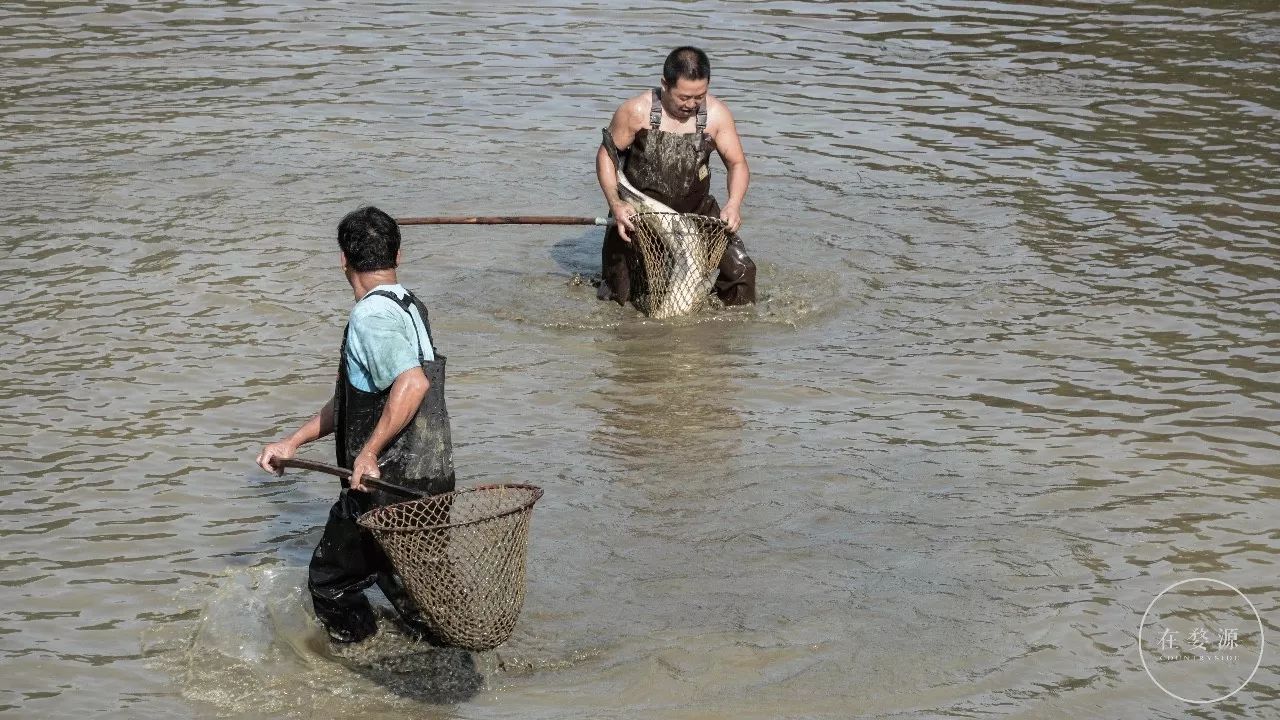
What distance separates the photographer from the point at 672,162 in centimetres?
952

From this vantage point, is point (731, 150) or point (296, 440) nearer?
point (296, 440)

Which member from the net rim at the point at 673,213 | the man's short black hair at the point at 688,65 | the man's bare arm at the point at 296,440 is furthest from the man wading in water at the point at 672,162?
the man's bare arm at the point at 296,440

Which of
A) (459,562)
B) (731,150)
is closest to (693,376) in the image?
(731,150)

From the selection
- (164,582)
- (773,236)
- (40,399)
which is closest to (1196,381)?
(773,236)

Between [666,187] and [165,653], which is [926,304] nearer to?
[666,187]

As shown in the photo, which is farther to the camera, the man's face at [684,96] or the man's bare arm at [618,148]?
the man's bare arm at [618,148]

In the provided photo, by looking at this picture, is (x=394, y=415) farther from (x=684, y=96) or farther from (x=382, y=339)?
(x=684, y=96)

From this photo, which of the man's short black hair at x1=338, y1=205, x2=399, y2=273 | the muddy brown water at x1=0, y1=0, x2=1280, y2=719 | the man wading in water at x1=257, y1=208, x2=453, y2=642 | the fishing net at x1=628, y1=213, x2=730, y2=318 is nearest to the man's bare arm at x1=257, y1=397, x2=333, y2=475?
the man wading in water at x1=257, y1=208, x2=453, y2=642

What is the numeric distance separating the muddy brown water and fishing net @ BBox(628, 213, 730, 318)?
23 centimetres

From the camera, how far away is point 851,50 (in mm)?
16406

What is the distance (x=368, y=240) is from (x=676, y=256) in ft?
14.5

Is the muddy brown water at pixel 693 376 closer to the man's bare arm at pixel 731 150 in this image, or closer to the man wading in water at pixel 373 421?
the man wading in water at pixel 373 421

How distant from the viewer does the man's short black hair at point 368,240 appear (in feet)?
16.6

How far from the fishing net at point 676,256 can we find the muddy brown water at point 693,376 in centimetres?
23
